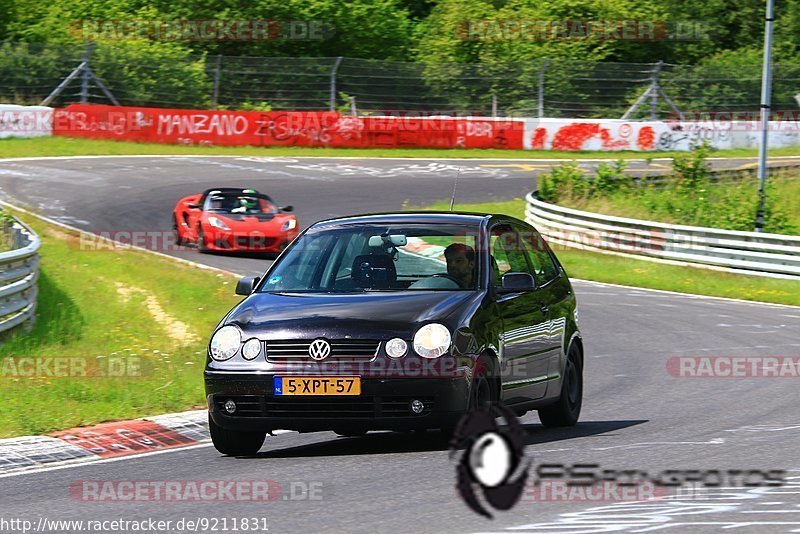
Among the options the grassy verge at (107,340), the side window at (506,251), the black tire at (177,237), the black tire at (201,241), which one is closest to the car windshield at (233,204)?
the black tire at (201,241)

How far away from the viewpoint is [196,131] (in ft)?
140

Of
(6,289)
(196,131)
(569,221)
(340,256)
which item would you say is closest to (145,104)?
(196,131)

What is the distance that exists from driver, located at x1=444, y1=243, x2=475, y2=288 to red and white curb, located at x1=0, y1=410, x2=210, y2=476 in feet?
7.08

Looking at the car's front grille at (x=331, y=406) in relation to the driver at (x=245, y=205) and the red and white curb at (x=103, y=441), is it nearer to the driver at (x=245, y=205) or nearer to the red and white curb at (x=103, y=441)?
the red and white curb at (x=103, y=441)

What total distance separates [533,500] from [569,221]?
23610 millimetres

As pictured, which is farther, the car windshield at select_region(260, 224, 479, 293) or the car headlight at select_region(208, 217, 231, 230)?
the car headlight at select_region(208, 217, 231, 230)

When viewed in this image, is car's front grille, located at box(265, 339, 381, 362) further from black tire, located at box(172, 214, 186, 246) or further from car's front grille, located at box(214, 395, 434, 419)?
black tire, located at box(172, 214, 186, 246)

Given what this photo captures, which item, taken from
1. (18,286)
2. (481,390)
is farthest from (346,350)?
(18,286)

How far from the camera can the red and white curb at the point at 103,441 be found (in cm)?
901

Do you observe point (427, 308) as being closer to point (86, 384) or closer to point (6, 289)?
point (86, 384)

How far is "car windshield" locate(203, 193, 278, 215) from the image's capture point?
25500mm

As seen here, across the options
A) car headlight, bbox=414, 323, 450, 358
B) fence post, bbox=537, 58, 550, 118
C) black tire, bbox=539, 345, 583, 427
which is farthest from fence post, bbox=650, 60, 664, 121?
car headlight, bbox=414, 323, 450, 358

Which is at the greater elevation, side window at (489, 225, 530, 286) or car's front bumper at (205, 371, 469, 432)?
side window at (489, 225, 530, 286)

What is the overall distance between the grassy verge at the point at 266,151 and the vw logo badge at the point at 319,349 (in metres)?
30.8
